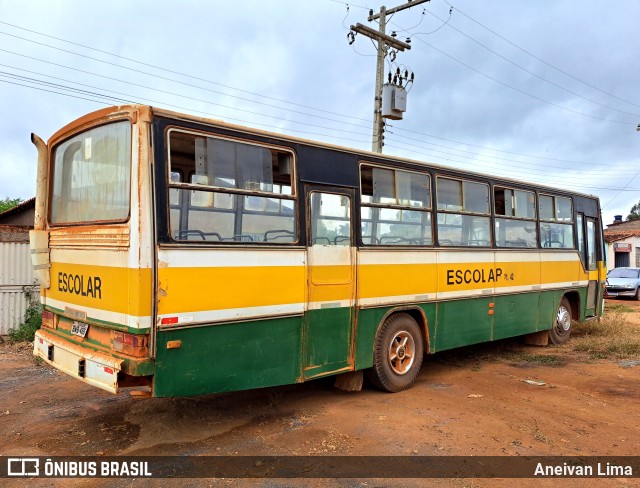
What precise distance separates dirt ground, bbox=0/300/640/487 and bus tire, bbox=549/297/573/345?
2.50 m

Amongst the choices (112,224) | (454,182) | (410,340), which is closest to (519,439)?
(410,340)

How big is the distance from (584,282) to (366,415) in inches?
286

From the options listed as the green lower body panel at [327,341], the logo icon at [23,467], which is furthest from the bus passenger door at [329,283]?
the logo icon at [23,467]

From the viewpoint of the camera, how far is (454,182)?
7.77 meters

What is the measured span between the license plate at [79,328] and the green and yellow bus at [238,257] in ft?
0.18

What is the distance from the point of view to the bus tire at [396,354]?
21.9 feet

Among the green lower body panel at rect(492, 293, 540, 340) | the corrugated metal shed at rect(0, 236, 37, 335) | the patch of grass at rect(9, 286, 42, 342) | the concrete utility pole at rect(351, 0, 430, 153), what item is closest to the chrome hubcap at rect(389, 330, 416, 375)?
the green lower body panel at rect(492, 293, 540, 340)

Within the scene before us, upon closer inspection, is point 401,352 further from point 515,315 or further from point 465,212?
point 515,315

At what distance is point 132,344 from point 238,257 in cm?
122

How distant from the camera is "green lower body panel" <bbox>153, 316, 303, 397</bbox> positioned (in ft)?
15.0

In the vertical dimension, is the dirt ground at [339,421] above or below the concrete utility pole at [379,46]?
below

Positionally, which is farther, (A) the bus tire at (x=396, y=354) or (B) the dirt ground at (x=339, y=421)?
(A) the bus tire at (x=396, y=354)

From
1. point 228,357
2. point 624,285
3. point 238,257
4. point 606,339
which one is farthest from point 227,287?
point 624,285

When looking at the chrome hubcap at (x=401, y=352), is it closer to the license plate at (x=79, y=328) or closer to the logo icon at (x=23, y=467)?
the license plate at (x=79, y=328)
